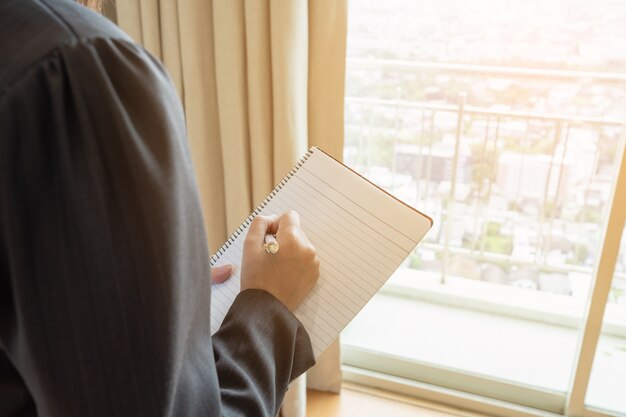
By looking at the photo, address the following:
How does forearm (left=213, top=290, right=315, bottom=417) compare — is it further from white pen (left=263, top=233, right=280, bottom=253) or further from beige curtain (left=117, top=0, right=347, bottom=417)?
beige curtain (left=117, top=0, right=347, bottom=417)

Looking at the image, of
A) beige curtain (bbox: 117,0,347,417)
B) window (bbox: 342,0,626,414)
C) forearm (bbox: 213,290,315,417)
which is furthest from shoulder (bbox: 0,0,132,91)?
window (bbox: 342,0,626,414)

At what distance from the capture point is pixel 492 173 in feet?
8.04

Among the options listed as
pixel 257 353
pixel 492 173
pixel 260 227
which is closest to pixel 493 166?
pixel 492 173

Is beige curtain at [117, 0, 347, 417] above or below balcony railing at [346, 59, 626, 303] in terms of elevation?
above

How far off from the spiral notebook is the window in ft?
3.88

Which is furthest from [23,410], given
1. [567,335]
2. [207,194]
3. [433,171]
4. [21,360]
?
[433,171]

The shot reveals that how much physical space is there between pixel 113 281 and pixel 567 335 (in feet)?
7.06

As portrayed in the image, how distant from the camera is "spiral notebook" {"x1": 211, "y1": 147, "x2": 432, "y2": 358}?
687 millimetres

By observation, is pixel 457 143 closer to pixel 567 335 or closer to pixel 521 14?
pixel 521 14

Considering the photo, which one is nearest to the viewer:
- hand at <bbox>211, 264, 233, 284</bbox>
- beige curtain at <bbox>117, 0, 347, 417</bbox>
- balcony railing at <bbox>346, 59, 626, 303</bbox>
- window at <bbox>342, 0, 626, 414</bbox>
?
hand at <bbox>211, 264, 233, 284</bbox>

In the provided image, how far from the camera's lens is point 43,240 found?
0.32 m

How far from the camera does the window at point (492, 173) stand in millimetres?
1915

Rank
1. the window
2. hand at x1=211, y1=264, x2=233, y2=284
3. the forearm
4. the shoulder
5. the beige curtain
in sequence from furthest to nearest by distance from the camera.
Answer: the window, the beige curtain, hand at x1=211, y1=264, x2=233, y2=284, the forearm, the shoulder

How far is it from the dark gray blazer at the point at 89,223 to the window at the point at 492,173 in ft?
5.09
